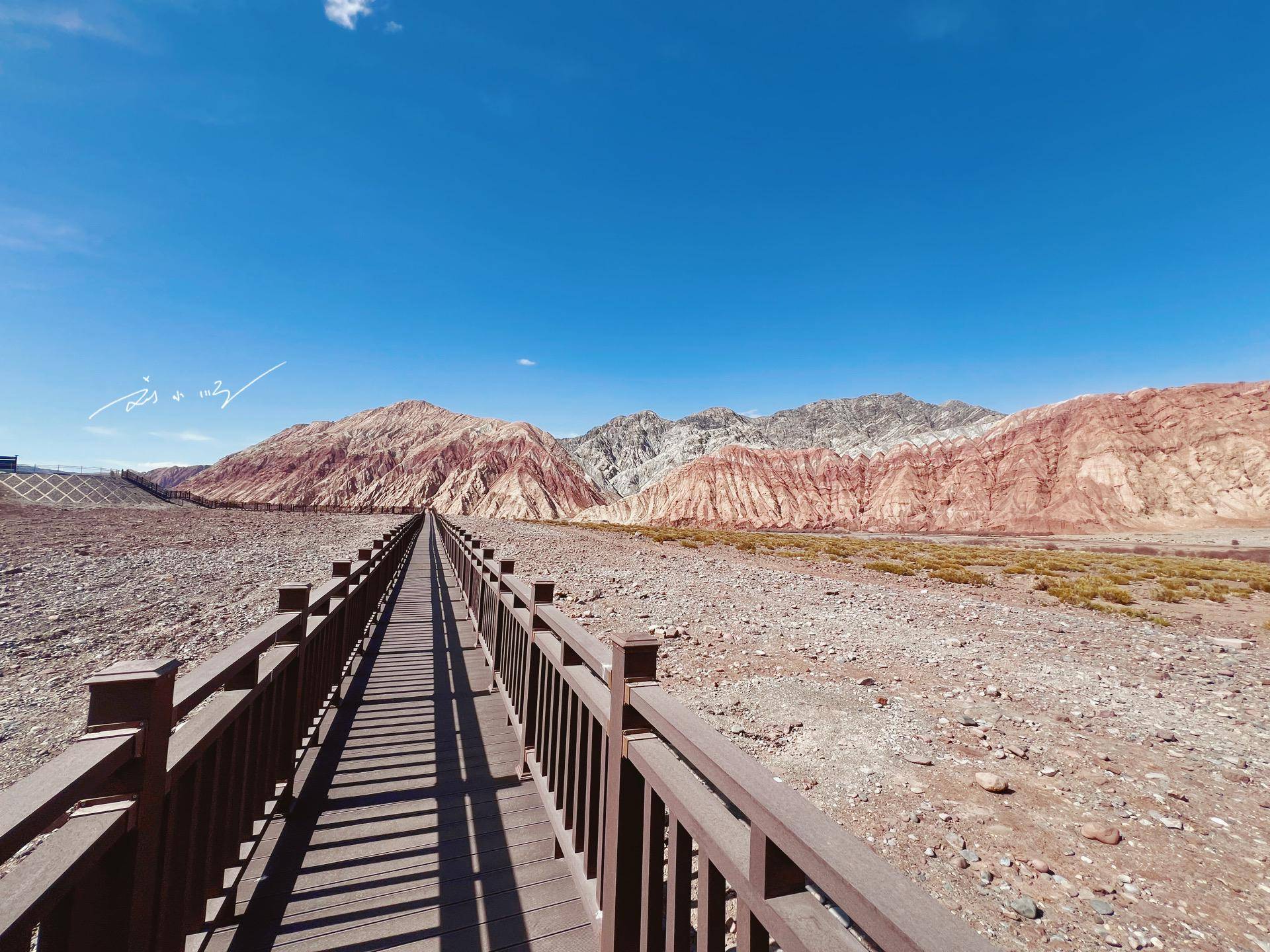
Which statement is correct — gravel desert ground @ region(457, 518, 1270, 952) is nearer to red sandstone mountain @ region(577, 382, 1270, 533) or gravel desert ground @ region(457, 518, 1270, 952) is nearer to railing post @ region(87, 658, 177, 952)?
railing post @ region(87, 658, 177, 952)

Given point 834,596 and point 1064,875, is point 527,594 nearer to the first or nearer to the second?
point 1064,875

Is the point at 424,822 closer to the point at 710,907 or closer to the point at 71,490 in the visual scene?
the point at 710,907

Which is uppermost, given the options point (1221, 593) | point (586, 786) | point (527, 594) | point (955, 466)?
point (955, 466)

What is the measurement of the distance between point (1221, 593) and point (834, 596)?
14.4 m

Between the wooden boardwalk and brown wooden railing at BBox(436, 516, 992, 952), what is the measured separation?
241mm

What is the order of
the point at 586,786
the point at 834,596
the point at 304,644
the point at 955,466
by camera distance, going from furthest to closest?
the point at 955,466 → the point at 834,596 → the point at 304,644 → the point at 586,786

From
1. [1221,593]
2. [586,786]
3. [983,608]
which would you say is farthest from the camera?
[1221,593]

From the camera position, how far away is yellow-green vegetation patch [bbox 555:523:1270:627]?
1641 centimetres

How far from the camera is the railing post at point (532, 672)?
3625mm

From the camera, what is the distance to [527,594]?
12.9ft

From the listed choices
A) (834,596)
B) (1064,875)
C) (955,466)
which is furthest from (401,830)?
(955,466)

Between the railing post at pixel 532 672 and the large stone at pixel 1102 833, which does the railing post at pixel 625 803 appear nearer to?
the railing post at pixel 532 672

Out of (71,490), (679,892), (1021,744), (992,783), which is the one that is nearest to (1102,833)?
(992,783)

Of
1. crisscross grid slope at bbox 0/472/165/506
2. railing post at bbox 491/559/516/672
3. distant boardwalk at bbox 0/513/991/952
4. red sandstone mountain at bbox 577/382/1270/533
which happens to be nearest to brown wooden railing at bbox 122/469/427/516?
crisscross grid slope at bbox 0/472/165/506
